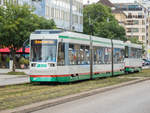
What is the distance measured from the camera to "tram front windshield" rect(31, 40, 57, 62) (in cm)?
2233

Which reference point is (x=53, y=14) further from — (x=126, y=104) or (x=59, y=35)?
(x=126, y=104)

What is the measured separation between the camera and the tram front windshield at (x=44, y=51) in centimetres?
2233

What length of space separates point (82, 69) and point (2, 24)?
15074mm

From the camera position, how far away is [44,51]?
22469 mm

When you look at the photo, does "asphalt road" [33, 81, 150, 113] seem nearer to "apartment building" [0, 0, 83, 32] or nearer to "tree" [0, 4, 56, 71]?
"tree" [0, 4, 56, 71]

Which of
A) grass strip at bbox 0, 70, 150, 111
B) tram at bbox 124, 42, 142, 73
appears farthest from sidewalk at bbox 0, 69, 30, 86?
tram at bbox 124, 42, 142, 73

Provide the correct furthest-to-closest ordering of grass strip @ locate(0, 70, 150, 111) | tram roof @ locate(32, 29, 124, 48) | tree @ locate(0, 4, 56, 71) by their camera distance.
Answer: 1. tree @ locate(0, 4, 56, 71)
2. tram roof @ locate(32, 29, 124, 48)
3. grass strip @ locate(0, 70, 150, 111)

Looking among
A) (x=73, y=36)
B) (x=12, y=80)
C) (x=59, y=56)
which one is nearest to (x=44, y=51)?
(x=59, y=56)

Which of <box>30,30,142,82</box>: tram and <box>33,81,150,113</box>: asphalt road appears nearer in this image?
<box>33,81,150,113</box>: asphalt road

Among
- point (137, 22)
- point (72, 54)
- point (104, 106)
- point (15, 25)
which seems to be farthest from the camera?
point (137, 22)

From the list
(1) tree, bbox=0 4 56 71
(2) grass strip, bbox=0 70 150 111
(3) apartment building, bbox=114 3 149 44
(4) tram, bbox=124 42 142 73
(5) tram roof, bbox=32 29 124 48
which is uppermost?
(3) apartment building, bbox=114 3 149 44

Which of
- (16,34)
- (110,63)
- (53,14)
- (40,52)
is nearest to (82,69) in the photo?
(40,52)

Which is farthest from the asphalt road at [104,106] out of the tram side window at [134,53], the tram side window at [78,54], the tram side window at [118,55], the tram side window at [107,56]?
the tram side window at [134,53]

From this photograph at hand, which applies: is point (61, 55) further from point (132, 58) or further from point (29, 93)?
point (132, 58)
